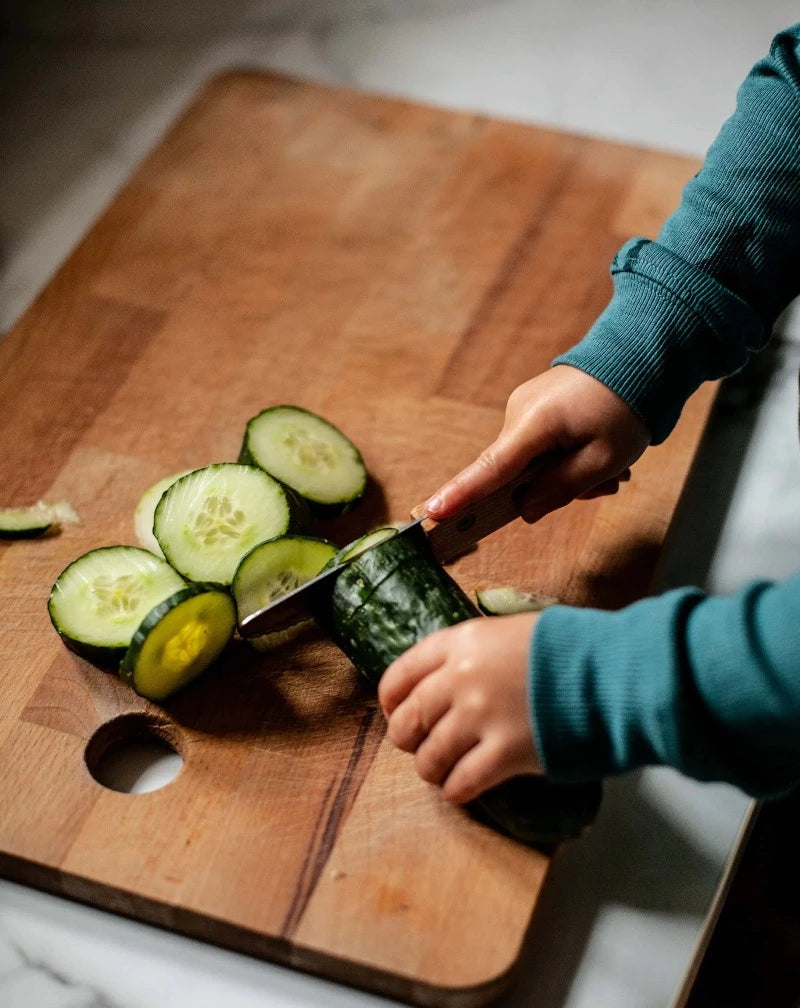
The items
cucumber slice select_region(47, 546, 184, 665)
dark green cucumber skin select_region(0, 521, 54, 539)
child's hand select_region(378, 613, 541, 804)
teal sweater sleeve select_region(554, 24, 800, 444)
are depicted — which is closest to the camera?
child's hand select_region(378, 613, 541, 804)

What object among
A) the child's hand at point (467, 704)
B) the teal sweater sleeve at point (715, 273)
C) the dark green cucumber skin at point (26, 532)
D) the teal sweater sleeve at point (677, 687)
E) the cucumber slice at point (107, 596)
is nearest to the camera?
the teal sweater sleeve at point (677, 687)

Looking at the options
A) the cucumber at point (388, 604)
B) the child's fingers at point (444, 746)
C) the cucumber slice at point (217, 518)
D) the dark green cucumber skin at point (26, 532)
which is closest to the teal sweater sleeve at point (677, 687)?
the child's fingers at point (444, 746)

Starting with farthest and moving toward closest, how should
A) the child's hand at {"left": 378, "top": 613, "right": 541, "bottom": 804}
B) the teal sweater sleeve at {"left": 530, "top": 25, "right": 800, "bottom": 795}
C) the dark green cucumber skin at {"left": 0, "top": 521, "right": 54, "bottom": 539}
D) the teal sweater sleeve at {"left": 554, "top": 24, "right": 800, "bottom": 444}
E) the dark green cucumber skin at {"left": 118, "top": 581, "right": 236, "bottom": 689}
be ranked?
1. the dark green cucumber skin at {"left": 0, "top": 521, "right": 54, "bottom": 539}
2. the teal sweater sleeve at {"left": 554, "top": 24, "right": 800, "bottom": 444}
3. the dark green cucumber skin at {"left": 118, "top": 581, "right": 236, "bottom": 689}
4. the child's hand at {"left": 378, "top": 613, "right": 541, "bottom": 804}
5. the teal sweater sleeve at {"left": 530, "top": 25, "right": 800, "bottom": 795}

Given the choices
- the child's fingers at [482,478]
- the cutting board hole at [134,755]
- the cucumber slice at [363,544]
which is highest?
the child's fingers at [482,478]

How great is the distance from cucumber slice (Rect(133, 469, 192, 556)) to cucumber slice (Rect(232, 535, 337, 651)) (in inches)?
8.2

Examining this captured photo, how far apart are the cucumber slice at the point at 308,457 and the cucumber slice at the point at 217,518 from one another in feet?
0.29

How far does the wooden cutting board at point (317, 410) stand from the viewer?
1.54m

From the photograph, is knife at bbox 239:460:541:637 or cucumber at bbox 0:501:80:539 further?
cucumber at bbox 0:501:80:539

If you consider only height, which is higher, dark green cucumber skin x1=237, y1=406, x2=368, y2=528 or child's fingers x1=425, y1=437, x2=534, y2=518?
child's fingers x1=425, y1=437, x2=534, y2=518

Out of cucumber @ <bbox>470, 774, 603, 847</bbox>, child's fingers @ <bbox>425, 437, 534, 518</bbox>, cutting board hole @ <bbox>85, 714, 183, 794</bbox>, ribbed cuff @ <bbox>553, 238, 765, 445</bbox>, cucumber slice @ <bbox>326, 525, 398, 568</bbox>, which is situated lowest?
cutting board hole @ <bbox>85, 714, 183, 794</bbox>

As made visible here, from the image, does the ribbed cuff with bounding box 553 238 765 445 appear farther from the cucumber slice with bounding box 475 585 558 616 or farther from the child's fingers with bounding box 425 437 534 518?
the cucumber slice with bounding box 475 585 558 616

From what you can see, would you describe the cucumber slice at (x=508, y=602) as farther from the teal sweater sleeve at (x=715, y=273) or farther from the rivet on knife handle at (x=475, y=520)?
the teal sweater sleeve at (x=715, y=273)

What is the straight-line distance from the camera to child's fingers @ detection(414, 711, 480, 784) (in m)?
1.47

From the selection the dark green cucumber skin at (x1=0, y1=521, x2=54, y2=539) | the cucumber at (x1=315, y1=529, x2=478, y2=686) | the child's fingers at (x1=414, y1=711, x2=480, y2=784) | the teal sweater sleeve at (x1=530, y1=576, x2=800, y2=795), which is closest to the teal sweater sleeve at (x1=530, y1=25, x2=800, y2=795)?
the teal sweater sleeve at (x1=530, y1=576, x2=800, y2=795)
